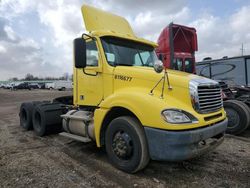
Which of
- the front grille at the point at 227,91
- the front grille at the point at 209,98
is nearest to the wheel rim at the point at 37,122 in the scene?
the front grille at the point at 209,98

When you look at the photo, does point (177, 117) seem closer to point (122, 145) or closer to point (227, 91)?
point (122, 145)

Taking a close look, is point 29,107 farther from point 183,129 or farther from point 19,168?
point 183,129

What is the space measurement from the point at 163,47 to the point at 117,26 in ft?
12.1

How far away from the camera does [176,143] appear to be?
3777 millimetres

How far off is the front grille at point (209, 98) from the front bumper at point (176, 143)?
39 cm

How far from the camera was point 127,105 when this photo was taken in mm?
4316

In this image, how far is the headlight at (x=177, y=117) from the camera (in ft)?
12.6

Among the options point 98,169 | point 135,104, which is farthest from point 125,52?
point 98,169

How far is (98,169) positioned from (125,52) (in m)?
2.49

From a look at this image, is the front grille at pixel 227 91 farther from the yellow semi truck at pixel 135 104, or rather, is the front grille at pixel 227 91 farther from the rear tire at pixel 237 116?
the yellow semi truck at pixel 135 104

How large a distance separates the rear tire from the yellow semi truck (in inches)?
111

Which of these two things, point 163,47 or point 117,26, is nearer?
point 117,26

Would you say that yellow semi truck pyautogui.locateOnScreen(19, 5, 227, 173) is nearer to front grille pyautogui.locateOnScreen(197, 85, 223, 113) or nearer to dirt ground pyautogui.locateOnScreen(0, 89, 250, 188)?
front grille pyautogui.locateOnScreen(197, 85, 223, 113)

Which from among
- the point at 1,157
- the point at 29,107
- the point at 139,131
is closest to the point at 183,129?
the point at 139,131
